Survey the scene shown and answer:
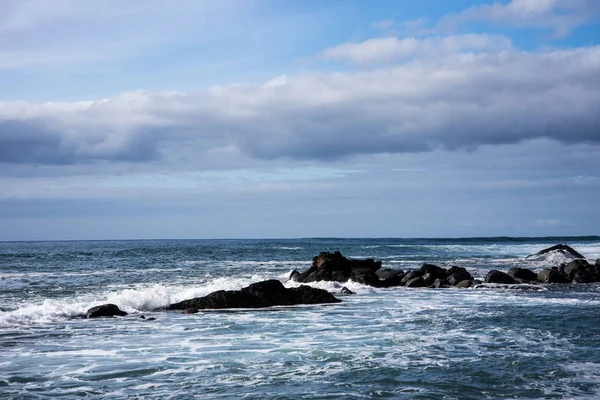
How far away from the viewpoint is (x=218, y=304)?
22.1 meters

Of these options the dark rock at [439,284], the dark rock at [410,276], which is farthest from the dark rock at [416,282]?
the dark rock at [439,284]

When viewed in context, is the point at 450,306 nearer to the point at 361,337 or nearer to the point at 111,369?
the point at 361,337

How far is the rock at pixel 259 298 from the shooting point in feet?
72.5

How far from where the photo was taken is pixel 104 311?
20516mm

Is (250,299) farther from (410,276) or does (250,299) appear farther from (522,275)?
(522,275)

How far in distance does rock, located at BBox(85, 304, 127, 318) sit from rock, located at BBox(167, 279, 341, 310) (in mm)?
1979

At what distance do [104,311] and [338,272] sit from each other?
581 inches

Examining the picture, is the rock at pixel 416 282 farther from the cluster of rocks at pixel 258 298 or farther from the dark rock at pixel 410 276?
the cluster of rocks at pixel 258 298

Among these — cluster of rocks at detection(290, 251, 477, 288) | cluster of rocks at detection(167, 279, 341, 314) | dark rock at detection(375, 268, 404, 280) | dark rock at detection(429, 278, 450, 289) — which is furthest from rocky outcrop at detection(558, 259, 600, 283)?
cluster of rocks at detection(167, 279, 341, 314)

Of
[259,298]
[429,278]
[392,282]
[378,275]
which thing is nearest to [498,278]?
[429,278]

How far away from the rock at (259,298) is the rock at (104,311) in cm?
198

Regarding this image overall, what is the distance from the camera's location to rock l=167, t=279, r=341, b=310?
2211 centimetres

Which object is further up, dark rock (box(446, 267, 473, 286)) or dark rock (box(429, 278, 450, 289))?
dark rock (box(446, 267, 473, 286))

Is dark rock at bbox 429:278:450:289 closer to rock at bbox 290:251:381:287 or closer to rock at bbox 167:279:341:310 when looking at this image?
rock at bbox 290:251:381:287
